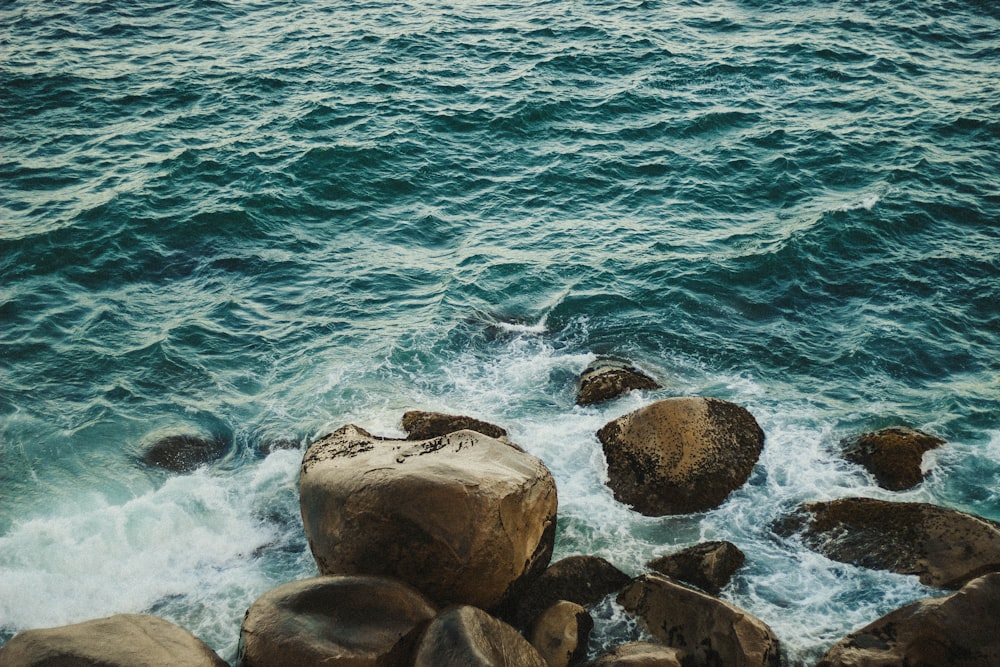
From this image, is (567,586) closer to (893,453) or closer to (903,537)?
(903,537)

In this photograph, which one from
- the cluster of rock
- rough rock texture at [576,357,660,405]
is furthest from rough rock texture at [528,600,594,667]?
rough rock texture at [576,357,660,405]

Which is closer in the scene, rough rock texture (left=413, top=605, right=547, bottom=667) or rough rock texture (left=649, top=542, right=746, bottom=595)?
rough rock texture (left=413, top=605, right=547, bottom=667)

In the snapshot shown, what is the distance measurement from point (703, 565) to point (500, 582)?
3070 millimetres

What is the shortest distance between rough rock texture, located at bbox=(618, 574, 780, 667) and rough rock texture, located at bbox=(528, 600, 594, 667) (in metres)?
0.85

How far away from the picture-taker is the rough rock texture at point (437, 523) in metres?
11.0

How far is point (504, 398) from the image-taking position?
16.9 m

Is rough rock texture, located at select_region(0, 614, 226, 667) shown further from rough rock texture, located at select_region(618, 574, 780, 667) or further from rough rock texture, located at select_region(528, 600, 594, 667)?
rough rock texture, located at select_region(618, 574, 780, 667)

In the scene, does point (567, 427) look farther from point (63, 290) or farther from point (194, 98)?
point (194, 98)

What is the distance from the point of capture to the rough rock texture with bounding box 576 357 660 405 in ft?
55.0

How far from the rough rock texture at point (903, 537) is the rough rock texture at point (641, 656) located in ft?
12.2

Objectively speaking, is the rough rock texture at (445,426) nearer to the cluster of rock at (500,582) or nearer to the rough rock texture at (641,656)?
the cluster of rock at (500,582)

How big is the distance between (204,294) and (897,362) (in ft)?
49.7

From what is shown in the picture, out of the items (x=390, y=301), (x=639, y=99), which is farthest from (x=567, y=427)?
(x=639, y=99)

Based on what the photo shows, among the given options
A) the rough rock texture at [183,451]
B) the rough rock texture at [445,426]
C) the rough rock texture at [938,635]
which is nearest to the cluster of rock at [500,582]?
the rough rock texture at [938,635]
